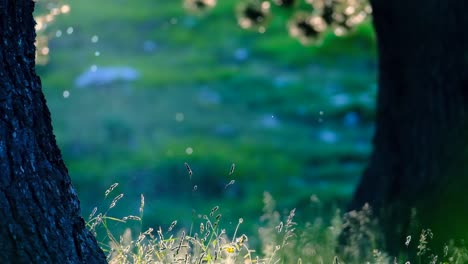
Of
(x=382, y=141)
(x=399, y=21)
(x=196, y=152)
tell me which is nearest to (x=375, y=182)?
(x=382, y=141)

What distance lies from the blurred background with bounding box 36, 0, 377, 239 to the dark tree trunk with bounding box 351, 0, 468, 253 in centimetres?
239

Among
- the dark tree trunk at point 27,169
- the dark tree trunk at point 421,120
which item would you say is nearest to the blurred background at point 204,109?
the dark tree trunk at point 421,120

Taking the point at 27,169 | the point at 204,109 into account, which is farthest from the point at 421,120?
the point at 204,109

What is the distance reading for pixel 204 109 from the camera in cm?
1180

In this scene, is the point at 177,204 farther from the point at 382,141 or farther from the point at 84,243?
the point at 84,243

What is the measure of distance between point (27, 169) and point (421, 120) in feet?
9.60

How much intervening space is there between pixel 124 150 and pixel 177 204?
1.66 meters

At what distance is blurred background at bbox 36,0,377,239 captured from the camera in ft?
31.0

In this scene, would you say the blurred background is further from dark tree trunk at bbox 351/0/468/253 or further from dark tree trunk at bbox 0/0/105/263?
dark tree trunk at bbox 0/0/105/263

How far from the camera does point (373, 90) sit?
39.8ft

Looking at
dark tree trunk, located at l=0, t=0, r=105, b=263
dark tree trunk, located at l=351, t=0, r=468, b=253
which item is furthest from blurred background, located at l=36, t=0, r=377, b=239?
dark tree trunk, located at l=0, t=0, r=105, b=263

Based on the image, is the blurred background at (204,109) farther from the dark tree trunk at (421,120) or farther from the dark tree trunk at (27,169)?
the dark tree trunk at (27,169)

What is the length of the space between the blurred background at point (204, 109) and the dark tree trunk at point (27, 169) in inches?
194

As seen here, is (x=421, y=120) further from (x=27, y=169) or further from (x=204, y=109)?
(x=204, y=109)
